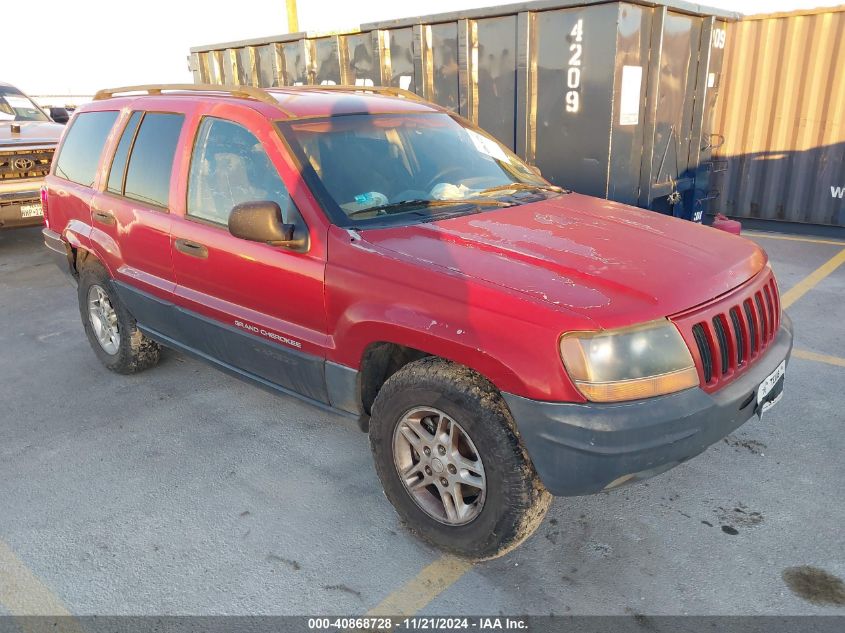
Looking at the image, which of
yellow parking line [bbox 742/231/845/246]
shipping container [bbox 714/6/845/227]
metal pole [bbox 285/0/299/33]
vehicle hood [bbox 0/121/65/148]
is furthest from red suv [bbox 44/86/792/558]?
metal pole [bbox 285/0/299/33]

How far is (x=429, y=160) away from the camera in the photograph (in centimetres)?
348

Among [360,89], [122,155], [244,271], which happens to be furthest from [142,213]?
[360,89]

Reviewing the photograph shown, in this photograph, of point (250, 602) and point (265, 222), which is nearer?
point (250, 602)

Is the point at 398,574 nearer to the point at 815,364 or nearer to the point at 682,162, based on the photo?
the point at 815,364

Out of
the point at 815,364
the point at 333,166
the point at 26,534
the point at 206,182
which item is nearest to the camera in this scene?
the point at 26,534

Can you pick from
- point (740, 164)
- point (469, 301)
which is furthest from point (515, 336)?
point (740, 164)

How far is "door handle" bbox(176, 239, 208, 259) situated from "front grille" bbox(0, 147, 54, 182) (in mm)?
5540

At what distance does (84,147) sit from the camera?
14.7 ft

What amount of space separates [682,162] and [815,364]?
10.1 feet

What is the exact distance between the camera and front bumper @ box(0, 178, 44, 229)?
7.51 metres

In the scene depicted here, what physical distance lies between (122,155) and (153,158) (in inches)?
15.6

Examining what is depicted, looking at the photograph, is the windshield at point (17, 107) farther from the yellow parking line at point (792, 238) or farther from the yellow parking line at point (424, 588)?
the yellow parking line at point (792, 238)

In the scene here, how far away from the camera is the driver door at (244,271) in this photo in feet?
9.77

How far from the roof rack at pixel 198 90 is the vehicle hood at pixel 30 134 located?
365cm
